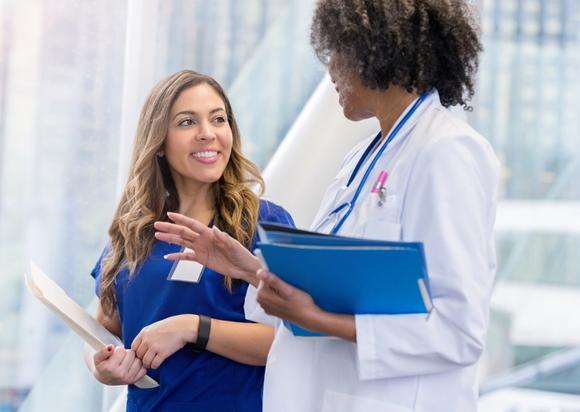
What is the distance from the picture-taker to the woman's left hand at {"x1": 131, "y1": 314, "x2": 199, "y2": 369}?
71.7 inches

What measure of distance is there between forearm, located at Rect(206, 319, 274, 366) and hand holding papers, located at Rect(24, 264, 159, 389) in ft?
0.54

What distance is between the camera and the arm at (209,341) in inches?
71.9

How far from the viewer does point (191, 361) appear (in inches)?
75.4

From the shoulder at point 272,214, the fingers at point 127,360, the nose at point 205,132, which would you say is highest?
the nose at point 205,132

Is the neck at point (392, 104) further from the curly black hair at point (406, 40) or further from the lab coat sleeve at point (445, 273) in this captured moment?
the lab coat sleeve at point (445, 273)

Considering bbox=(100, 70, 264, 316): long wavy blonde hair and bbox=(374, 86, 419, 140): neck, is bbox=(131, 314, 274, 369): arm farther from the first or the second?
bbox=(374, 86, 419, 140): neck

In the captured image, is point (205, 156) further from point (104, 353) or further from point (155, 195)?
point (104, 353)

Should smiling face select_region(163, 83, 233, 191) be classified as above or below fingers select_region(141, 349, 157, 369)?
above

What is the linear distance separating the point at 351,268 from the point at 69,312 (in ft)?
2.60

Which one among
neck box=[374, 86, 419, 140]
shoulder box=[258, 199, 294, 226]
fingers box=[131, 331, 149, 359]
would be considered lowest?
fingers box=[131, 331, 149, 359]

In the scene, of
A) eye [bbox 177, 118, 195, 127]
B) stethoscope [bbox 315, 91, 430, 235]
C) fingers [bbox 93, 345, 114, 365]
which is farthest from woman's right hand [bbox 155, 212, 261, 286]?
eye [bbox 177, 118, 195, 127]

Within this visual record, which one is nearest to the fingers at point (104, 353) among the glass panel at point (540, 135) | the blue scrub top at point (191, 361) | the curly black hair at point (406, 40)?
the blue scrub top at point (191, 361)

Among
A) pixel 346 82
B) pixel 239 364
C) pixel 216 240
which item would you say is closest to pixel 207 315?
pixel 239 364

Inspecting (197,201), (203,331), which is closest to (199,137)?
(197,201)
